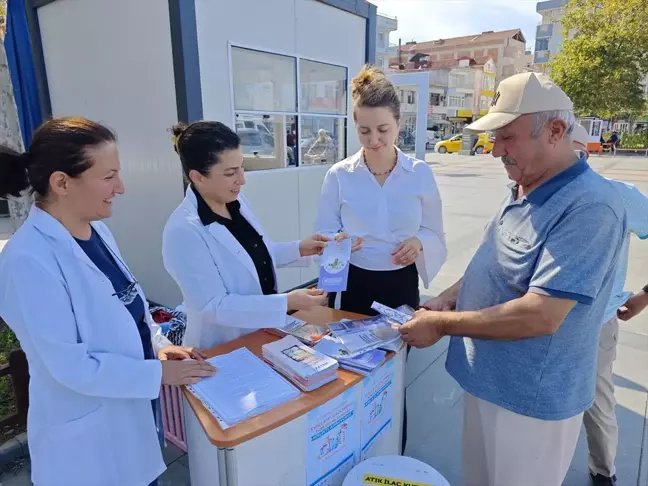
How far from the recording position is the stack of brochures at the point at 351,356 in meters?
1.53

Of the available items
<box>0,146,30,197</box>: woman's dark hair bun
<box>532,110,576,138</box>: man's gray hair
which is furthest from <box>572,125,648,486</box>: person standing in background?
<box>0,146,30,197</box>: woman's dark hair bun

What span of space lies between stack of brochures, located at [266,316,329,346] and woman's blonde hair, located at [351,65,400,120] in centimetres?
105

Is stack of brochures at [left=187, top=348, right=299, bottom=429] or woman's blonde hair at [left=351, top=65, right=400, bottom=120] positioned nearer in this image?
stack of brochures at [left=187, top=348, right=299, bottom=429]

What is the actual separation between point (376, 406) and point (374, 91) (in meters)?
1.38

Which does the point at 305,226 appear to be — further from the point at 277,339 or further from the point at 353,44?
the point at 277,339

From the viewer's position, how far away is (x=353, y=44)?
16.2 feet

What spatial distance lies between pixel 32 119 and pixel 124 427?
3955 mm

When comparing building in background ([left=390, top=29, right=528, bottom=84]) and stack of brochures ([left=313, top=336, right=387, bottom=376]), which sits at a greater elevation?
building in background ([left=390, top=29, right=528, bottom=84])

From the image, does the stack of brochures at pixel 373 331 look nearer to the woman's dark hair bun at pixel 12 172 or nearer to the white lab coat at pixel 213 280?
the white lab coat at pixel 213 280

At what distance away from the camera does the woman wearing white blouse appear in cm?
212

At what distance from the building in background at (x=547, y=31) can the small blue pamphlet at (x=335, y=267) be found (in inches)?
2048

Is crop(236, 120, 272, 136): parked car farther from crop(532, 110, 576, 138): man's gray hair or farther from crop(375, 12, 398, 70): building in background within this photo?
crop(375, 12, 398, 70): building in background

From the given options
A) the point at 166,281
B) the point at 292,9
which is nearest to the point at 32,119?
the point at 166,281

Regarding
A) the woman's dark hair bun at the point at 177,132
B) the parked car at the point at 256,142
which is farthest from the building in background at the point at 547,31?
the woman's dark hair bun at the point at 177,132
